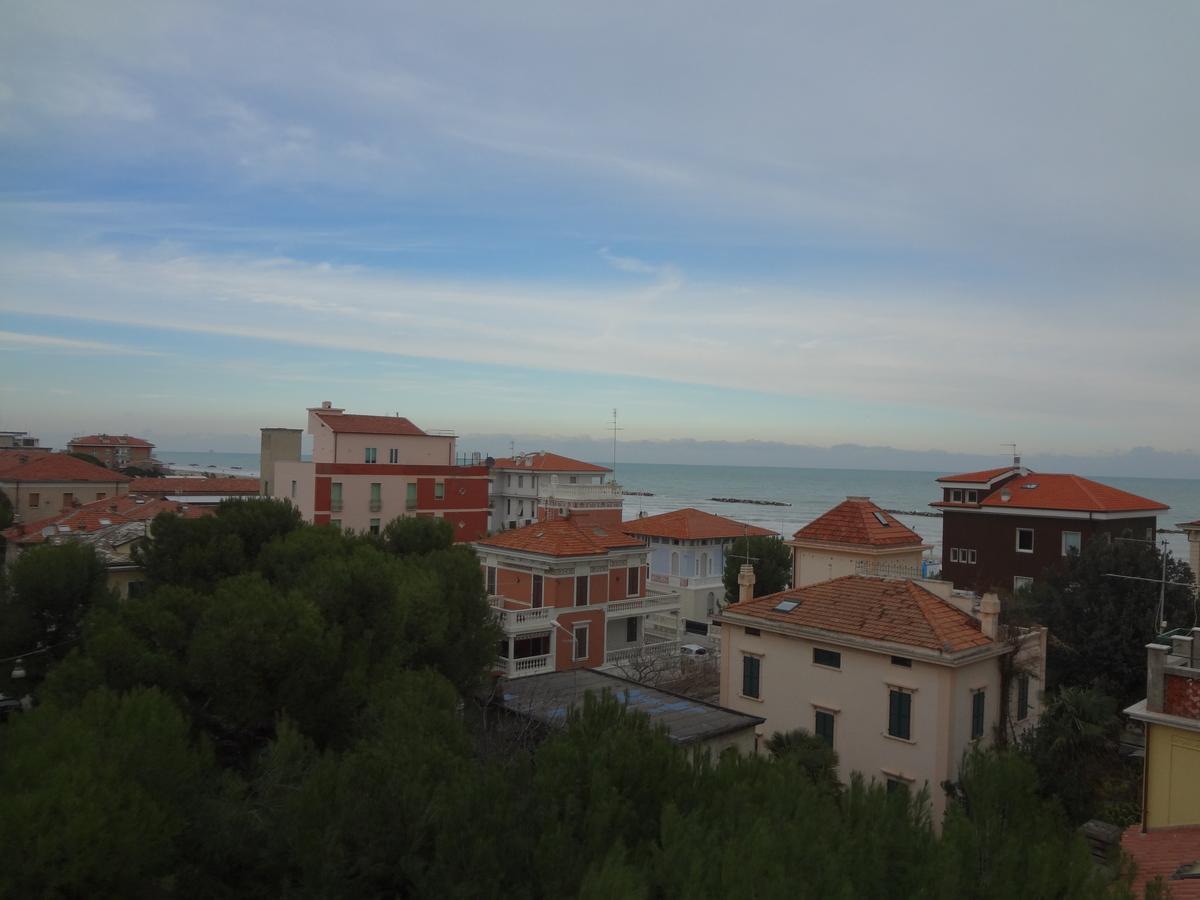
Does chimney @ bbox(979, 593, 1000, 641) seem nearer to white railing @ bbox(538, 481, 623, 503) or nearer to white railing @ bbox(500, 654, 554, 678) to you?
white railing @ bbox(500, 654, 554, 678)

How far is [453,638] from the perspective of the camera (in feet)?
66.0

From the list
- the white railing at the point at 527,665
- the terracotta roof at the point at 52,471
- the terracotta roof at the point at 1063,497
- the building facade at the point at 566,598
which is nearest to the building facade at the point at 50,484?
the terracotta roof at the point at 52,471

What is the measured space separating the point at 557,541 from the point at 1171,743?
1940 cm

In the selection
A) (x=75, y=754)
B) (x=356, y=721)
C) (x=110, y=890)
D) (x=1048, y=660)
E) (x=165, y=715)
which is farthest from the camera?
(x=1048, y=660)

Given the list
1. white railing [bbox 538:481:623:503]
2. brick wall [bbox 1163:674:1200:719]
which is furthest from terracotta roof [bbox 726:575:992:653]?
white railing [bbox 538:481:623:503]

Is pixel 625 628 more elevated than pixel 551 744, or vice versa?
pixel 551 744

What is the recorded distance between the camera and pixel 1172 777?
12.0 metres

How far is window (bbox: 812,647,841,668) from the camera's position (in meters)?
20.1

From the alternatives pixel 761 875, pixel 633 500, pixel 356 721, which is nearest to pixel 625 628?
pixel 356 721

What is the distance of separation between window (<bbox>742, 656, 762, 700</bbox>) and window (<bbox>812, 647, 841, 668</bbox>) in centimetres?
155

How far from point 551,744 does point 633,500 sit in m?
161

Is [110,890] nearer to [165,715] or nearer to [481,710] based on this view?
[165,715]

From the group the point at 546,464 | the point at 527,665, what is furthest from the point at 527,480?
the point at 527,665

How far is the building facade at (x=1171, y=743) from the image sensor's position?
38.8 ft
